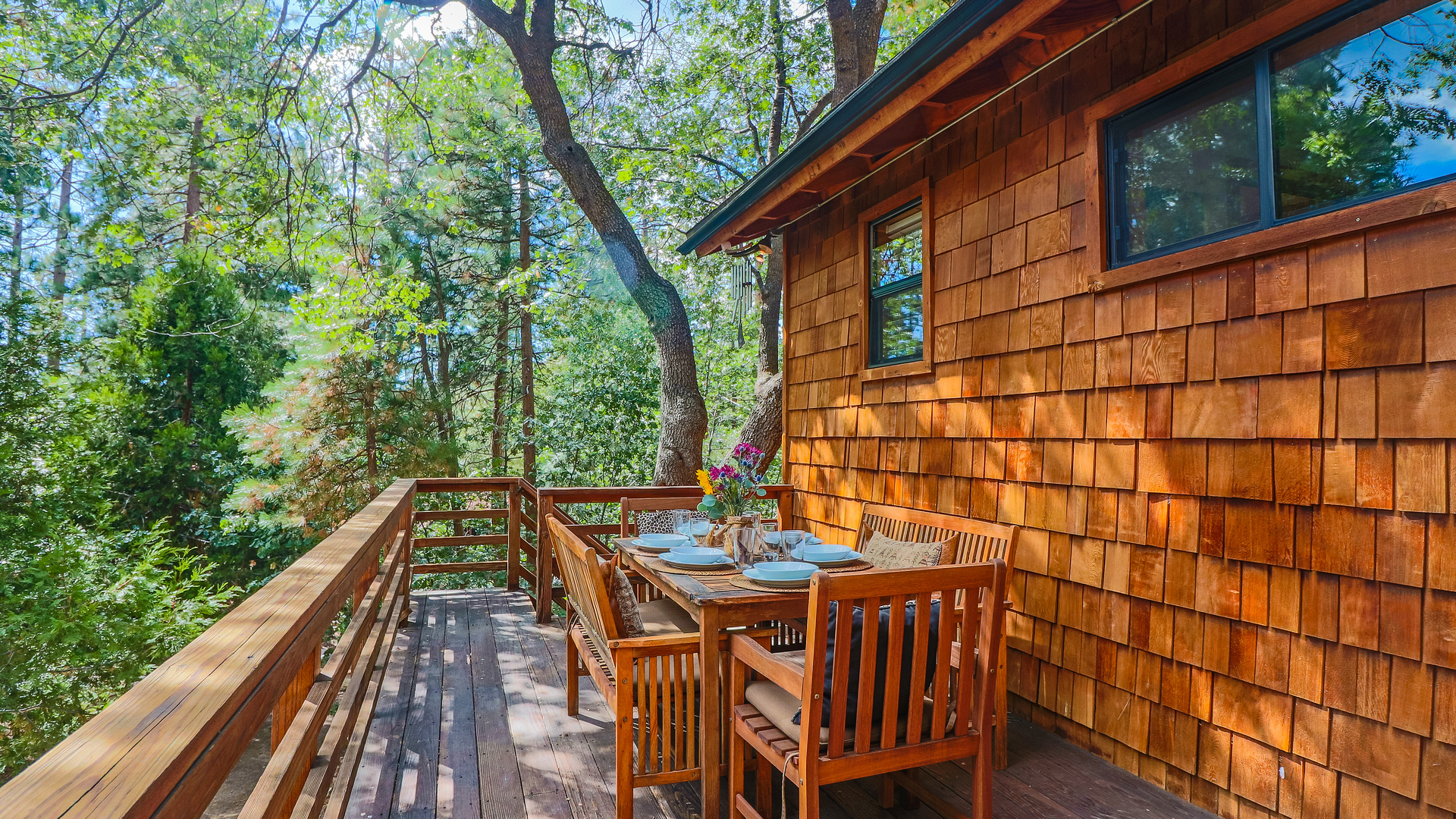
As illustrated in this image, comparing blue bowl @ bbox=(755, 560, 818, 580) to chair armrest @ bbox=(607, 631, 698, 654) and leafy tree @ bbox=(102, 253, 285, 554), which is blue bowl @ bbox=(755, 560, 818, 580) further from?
leafy tree @ bbox=(102, 253, 285, 554)

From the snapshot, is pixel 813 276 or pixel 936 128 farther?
pixel 813 276

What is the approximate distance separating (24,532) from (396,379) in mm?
4591

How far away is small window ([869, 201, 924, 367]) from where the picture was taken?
390 cm

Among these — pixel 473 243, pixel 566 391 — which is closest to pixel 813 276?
pixel 566 391

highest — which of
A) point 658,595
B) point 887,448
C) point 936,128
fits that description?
point 936,128

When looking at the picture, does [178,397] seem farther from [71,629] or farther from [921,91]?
[921,91]

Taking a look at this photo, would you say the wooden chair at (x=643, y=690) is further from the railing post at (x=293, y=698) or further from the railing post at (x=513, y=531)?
the railing post at (x=513, y=531)

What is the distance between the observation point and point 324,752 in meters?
1.68

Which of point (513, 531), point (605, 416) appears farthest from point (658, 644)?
point (605, 416)

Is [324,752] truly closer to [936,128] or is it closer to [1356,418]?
[1356,418]

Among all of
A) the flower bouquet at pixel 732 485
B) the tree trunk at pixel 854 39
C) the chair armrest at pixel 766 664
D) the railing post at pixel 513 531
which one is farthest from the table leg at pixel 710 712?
the tree trunk at pixel 854 39

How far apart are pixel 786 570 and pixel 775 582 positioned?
0.28 feet

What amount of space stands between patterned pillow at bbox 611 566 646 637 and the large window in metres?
2.13

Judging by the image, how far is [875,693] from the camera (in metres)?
1.89
